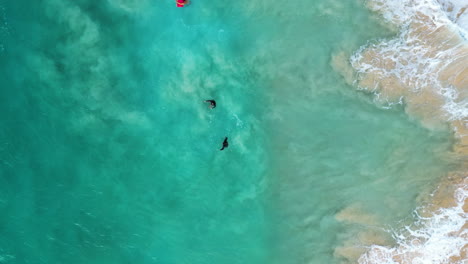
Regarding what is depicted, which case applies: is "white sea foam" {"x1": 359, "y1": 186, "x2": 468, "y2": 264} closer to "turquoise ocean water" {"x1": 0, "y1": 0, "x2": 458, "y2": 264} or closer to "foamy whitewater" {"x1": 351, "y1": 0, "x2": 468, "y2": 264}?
"foamy whitewater" {"x1": 351, "y1": 0, "x2": 468, "y2": 264}

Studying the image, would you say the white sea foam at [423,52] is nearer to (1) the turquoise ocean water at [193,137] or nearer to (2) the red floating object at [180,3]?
(1) the turquoise ocean water at [193,137]

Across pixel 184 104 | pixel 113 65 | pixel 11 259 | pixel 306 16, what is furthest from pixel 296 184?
pixel 11 259

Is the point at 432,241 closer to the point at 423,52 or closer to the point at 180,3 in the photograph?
the point at 423,52

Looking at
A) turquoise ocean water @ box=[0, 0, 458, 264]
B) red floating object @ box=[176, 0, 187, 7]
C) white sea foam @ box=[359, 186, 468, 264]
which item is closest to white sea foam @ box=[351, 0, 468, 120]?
turquoise ocean water @ box=[0, 0, 458, 264]

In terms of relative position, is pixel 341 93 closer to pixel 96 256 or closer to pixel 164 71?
Answer: pixel 164 71

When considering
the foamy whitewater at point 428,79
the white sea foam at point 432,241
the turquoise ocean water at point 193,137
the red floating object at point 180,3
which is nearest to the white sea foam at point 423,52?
the foamy whitewater at point 428,79

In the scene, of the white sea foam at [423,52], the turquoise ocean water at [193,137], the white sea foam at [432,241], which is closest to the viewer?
the white sea foam at [423,52]

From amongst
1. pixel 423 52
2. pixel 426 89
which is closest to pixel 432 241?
pixel 426 89
